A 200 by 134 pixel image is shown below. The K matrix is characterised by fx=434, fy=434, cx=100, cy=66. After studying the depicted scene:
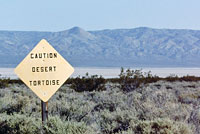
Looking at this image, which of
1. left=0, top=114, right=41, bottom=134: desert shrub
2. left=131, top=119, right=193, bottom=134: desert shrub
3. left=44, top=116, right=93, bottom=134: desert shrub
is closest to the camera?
left=131, top=119, right=193, bottom=134: desert shrub

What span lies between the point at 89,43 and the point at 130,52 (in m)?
23.5

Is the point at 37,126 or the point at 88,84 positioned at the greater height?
the point at 88,84

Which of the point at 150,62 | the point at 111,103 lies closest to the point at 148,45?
the point at 150,62

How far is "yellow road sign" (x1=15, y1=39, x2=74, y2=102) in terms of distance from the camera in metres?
8.77

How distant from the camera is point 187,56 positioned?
16712 centimetres

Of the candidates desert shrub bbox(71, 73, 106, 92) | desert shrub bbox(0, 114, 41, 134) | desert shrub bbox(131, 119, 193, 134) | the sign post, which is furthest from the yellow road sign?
desert shrub bbox(71, 73, 106, 92)

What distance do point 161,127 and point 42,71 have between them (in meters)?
2.73

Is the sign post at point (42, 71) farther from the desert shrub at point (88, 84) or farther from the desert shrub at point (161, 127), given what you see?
the desert shrub at point (88, 84)

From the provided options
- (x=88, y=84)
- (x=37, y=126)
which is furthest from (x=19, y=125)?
(x=88, y=84)

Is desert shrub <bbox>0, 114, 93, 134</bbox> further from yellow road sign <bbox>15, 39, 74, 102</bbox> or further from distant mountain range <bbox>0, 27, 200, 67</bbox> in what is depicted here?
distant mountain range <bbox>0, 27, 200, 67</bbox>

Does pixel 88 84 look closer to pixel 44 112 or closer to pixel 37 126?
pixel 44 112

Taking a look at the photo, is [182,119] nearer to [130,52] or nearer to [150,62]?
[150,62]

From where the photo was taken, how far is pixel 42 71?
8789mm

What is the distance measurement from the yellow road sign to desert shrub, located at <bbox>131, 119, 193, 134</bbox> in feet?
6.53
